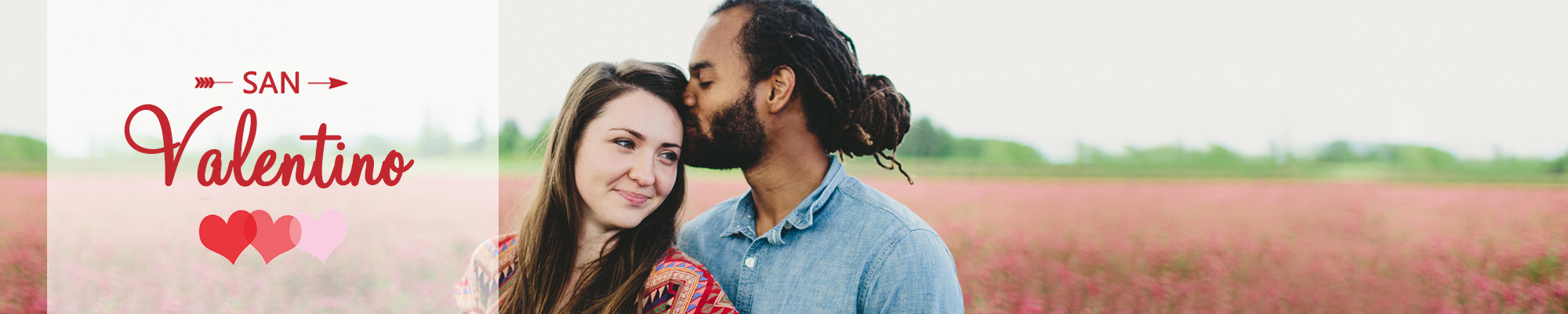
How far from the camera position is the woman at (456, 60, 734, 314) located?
177 cm

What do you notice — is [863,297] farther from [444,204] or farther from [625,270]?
[444,204]

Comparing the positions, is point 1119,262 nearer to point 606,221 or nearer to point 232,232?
point 606,221

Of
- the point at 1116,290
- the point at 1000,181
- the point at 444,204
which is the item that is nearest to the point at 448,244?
the point at 444,204

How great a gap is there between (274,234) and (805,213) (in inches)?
99.6

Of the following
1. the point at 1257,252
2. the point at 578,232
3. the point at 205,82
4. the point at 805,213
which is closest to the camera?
the point at 805,213

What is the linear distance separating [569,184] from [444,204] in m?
9.54

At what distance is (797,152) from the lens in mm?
1888

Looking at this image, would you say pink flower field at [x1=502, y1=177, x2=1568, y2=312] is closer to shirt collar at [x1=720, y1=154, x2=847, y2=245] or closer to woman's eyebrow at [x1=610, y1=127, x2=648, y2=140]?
shirt collar at [x1=720, y1=154, x2=847, y2=245]

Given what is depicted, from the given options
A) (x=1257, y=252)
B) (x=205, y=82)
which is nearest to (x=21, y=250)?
(x=205, y=82)

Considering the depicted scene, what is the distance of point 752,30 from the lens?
71.7 inches

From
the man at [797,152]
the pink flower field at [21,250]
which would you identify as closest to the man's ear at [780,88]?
the man at [797,152]

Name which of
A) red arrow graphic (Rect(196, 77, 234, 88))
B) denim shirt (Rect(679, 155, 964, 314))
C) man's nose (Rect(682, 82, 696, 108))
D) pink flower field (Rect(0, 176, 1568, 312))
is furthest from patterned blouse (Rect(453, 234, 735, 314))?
pink flower field (Rect(0, 176, 1568, 312))

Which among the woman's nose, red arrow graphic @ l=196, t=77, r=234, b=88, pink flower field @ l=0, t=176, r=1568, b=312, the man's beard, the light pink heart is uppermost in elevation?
red arrow graphic @ l=196, t=77, r=234, b=88

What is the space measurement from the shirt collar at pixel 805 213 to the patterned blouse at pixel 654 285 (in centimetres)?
18
